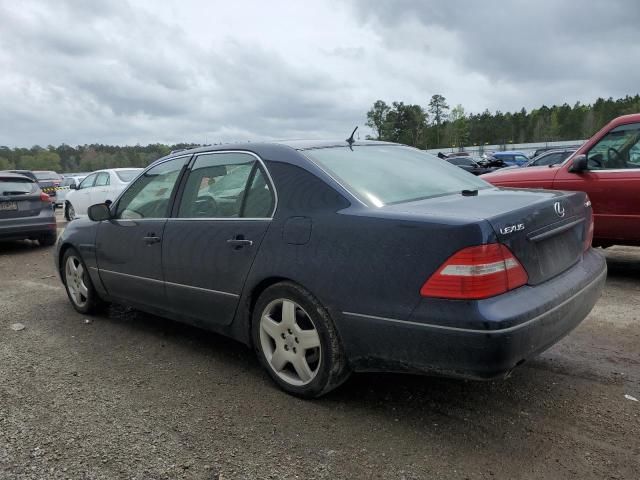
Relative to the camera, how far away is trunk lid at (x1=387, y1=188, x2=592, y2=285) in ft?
8.50

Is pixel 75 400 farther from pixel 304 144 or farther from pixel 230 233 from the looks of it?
pixel 304 144

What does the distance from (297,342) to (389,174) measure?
1.18m

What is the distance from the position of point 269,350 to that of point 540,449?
157 cm

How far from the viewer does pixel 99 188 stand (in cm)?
1406

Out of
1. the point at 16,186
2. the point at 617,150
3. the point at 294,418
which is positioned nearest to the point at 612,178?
the point at 617,150

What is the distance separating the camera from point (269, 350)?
327 centimetres

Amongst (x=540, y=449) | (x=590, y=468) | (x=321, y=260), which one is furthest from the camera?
(x=321, y=260)

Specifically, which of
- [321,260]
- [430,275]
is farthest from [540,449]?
[321,260]

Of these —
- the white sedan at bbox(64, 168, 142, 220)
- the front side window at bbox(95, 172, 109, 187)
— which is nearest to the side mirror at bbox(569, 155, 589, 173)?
the white sedan at bbox(64, 168, 142, 220)

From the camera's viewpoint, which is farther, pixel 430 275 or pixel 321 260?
pixel 321 260

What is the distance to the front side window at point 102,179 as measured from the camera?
1401cm

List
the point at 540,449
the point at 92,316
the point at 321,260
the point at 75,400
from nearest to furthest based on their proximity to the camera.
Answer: the point at 540,449, the point at 321,260, the point at 75,400, the point at 92,316

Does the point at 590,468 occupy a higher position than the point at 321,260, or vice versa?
the point at 321,260

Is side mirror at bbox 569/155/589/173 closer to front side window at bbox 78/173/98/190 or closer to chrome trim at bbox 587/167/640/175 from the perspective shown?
chrome trim at bbox 587/167/640/175
